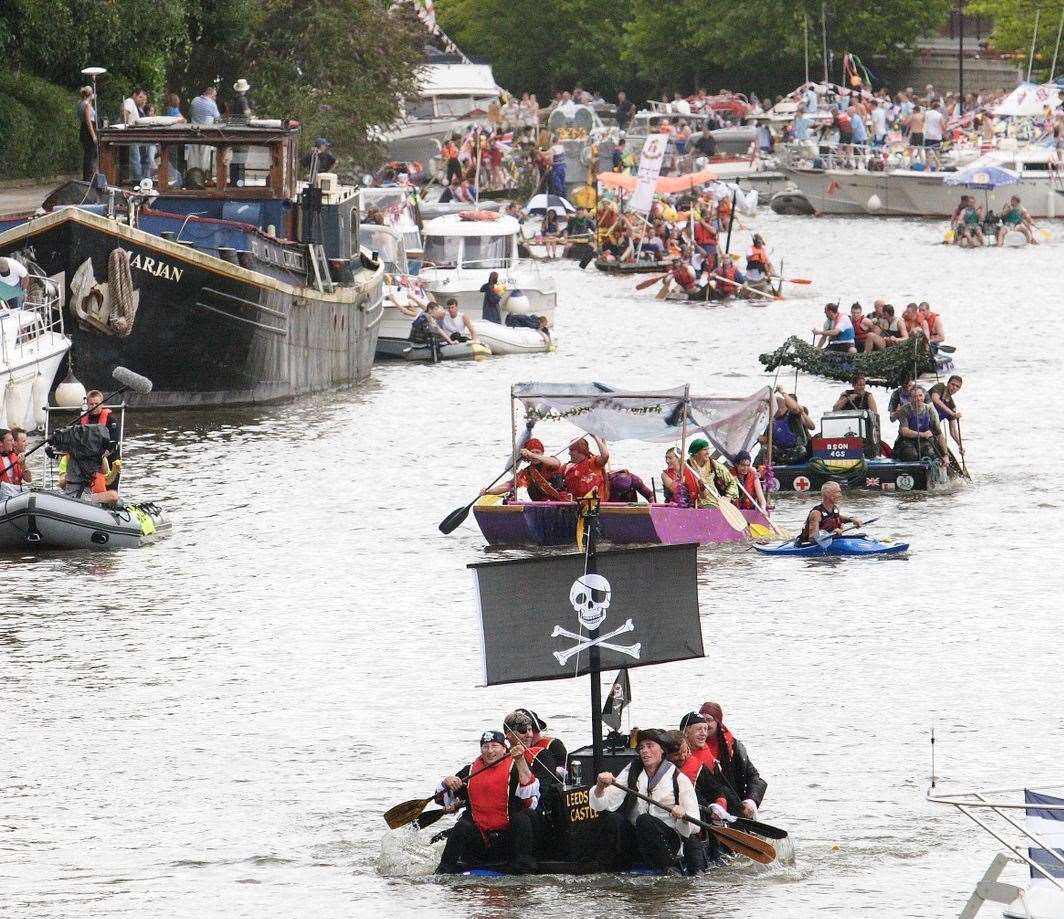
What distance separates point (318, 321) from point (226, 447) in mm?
5069

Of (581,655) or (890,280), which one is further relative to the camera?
(890,280)

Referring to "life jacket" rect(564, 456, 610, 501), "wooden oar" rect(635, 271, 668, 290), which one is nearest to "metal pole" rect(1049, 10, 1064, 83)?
"wooden oar" rect(635, 271, 668, 290)

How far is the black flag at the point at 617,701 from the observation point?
1908cm

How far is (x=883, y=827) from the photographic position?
19.2 metres

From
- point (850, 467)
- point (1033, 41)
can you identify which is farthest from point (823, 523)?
point (1033, 41)

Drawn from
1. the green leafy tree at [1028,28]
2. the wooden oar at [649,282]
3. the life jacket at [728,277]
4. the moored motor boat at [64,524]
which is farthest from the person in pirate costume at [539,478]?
the green leafy tree at [1028,28]

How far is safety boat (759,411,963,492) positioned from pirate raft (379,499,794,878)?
49.0 ft

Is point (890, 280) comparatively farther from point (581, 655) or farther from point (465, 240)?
point (581, 655)

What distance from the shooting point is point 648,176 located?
62656 millimetres

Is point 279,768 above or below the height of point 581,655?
below

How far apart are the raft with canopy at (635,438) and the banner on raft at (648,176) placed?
105 feet

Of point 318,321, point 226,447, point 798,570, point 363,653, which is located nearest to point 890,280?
point 318,321

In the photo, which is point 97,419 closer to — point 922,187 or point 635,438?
point 635,438

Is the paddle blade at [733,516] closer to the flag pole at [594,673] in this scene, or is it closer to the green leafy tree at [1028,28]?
the flag pole at [594,673]
